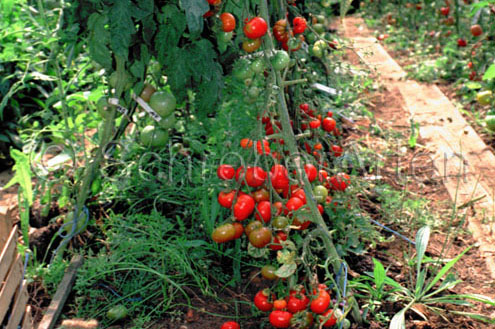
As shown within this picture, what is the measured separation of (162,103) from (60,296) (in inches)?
33.7

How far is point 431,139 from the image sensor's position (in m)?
3.53

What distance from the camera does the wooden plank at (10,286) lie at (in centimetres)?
159

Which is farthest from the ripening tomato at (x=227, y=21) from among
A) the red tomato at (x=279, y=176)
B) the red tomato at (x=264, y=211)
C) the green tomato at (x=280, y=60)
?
the red tomato at (x=264, y=211)

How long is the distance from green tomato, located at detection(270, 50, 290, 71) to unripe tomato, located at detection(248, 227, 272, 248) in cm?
51

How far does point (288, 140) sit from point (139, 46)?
813mm

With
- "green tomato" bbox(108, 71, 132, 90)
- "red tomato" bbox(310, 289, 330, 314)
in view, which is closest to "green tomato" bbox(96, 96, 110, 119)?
"green tomato" bbox(108, 71, 132, 90)

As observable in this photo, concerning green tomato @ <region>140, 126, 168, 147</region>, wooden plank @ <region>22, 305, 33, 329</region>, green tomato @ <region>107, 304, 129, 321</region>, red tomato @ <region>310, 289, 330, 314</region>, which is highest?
green tomato @ <region>140, 126, 168, 147</region>

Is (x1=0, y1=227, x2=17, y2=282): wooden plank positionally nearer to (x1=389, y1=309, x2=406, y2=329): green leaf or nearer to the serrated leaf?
A: the serrated leaf

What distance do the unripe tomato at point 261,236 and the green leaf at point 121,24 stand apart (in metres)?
0.81

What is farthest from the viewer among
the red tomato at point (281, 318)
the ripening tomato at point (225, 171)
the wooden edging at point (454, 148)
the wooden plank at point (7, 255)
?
the wooden edging at point (454, 148)

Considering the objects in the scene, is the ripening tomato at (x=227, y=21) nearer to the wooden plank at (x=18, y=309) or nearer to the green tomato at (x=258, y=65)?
the green tomato at (x=258, y=65)

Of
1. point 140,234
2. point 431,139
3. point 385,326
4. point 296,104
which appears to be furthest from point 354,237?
point 431,139

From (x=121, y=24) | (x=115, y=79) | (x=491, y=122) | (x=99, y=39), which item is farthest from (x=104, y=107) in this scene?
(x=491, y=122)

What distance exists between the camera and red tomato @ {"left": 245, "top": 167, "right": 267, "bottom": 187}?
68.6 inches
